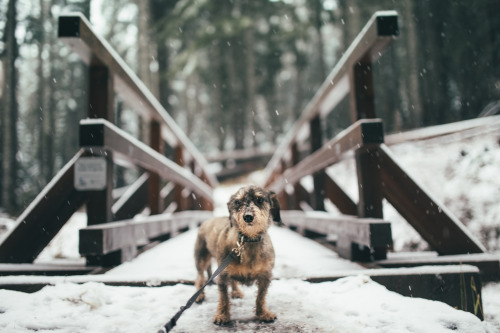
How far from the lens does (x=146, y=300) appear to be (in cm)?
245

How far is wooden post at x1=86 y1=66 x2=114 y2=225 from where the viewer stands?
3086mm

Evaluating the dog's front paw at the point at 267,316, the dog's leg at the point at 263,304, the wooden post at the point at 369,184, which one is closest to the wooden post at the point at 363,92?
the wooden post at the point at 369,184

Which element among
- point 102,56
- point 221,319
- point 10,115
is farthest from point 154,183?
point 10,115

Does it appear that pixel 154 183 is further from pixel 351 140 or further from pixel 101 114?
pixel 351 140

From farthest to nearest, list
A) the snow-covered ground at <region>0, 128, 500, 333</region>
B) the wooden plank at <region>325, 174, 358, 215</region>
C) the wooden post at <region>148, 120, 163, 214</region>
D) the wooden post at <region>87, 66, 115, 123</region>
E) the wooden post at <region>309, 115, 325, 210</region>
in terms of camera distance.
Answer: the wooden post at <region>309, 115, 325, 210</region> < the wooden post at <region>148, 120, 163, 214</region> < the wooden plank at <region>325, 174, 358, 215</region> < the wooden post at <region>87, 66, 115, 123</region> < the snow-covered ground at <region>0, 128, 500, 333</region>

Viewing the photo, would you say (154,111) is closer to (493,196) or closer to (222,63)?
(493,196)

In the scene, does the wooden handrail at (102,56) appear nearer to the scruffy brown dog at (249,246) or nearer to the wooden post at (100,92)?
the wooden post at (100,92)

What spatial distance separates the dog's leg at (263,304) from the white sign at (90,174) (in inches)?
66.8

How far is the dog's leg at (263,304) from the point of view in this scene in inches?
83.9

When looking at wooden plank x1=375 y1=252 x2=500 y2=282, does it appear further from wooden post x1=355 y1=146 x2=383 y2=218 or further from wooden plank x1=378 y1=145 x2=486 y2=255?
wooden post x1=355 y1=146 x2=383 y2=218

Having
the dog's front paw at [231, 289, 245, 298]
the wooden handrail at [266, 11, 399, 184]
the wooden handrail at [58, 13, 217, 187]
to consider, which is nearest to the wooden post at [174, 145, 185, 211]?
the wooden handrail at [58, 13, 217, 187]

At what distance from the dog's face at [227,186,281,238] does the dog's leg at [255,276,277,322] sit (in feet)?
1.10

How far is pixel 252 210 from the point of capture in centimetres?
209

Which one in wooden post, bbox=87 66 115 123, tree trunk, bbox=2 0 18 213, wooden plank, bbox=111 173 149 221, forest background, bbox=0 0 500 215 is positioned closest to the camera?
wooden post, bbox=87 66 115 123
